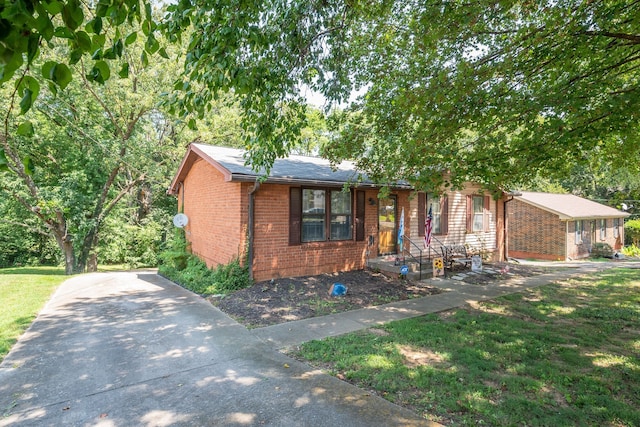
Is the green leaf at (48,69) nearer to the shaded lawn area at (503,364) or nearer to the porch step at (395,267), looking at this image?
the shaded lawn area at (503,364)

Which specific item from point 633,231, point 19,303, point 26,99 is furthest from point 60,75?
point 633,231

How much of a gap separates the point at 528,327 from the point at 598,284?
22.2ft

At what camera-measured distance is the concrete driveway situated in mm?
3527

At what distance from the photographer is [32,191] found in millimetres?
14938

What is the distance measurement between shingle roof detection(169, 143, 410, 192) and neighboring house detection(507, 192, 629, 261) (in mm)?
15006

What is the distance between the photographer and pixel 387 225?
12.4 meters

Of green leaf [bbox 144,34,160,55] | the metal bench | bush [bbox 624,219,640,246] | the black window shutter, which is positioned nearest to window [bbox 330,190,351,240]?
the metal bench

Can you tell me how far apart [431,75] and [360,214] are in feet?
17.6

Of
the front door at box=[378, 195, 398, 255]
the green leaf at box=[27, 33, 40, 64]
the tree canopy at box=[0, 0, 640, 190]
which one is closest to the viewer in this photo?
the green leaf at box=[27, 33, 40, 64]

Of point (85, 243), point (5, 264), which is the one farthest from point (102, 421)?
point (5, 264)

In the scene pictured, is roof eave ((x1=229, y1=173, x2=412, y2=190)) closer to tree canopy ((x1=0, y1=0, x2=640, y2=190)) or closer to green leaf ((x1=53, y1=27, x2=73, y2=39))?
tree canopy ((x1=0, y1=0, x2=640, y2=190))

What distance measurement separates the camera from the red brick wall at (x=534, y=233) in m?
21.2

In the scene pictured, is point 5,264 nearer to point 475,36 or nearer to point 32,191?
point 32,191

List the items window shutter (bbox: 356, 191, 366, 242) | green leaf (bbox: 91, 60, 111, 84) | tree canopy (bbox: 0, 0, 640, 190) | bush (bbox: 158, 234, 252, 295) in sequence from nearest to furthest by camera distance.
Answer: green leaf (bbox: 91, 60, 111, 84) < tree canopy (bbox: 0, 0, 640, 190) < bush (bbox: 158, 234, 252, 295) < window shutter (bbox: 356, 191, 366, 242)
